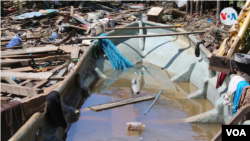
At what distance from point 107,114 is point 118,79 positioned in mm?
2578

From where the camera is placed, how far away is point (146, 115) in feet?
20.0

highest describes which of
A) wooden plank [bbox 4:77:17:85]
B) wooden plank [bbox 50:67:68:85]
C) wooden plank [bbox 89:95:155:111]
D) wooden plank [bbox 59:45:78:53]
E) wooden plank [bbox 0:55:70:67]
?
wooden plank [bbox 59:45:78:53]

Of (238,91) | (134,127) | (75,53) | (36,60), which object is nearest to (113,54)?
(75,53)

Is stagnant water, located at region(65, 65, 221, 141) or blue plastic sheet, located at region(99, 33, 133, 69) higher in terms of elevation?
blue plastic sheet, located at region(99, 33, 133, 69)

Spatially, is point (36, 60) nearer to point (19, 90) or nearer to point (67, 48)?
point (67, 48)

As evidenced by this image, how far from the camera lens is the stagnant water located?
5.17 meters

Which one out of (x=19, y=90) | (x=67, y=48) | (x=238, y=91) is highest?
(x=67, y=48)

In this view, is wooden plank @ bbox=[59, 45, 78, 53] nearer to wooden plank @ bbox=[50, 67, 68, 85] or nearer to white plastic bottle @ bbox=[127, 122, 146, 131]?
wooden plank @ bbox=[50, 67, 68, 85]

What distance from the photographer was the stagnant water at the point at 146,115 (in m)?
5.17

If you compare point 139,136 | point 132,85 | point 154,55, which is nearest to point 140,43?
point 154,55

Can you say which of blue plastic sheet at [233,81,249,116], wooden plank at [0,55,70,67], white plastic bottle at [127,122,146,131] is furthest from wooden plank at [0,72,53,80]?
blue plastic sheet at [233,81,249,116]

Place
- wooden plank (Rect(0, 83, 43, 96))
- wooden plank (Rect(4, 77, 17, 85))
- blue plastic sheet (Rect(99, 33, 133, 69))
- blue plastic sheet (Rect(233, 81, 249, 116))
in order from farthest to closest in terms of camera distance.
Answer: blue plastic sheet (Rect(99, 33, 133, 69)), wooden plank (Rect(4, 77, 17, 85)), wooden plank (Rect(0, 83, 43, 96)), blue plastic sheet (Rect(233, 81, 249, 116))

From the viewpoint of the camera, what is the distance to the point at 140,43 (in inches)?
425

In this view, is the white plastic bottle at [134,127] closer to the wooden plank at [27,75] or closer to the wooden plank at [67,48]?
the wooden plank at [27,75]
